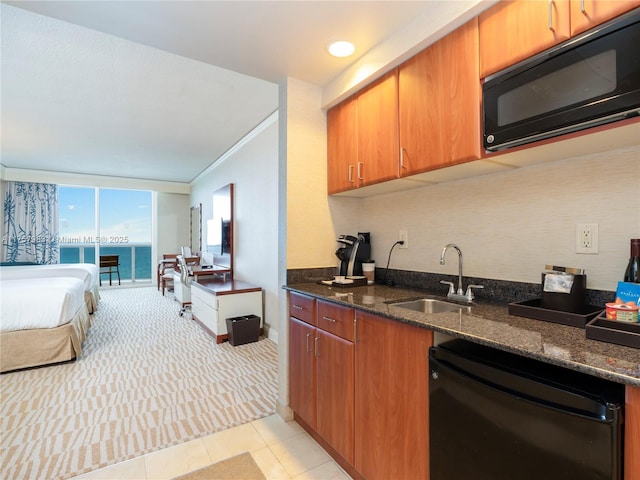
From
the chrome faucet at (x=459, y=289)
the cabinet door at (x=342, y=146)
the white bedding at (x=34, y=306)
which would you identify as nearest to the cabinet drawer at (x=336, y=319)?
the chrome faucet at (x=459, y=289)

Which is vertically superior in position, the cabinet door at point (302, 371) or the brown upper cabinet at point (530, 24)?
the brown upper cabinet at point (530, 24)

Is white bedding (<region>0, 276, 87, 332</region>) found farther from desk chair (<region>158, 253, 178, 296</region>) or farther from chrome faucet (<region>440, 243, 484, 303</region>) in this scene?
desk chair (<region>158, 253, 178, 296</region>)

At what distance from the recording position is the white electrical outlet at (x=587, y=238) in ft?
4.43

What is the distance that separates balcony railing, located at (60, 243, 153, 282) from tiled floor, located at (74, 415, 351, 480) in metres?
7.17

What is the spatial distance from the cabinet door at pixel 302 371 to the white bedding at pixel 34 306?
2.48 metres

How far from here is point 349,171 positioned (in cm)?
213

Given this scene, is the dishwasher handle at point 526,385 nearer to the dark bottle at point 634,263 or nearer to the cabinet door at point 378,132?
the dark bottle at point 634,263

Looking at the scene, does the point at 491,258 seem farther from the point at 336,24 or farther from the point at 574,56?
the point at 336,24

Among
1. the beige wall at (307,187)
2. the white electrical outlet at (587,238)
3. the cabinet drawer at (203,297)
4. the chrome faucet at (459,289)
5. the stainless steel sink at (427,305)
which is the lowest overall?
the cabinet drawer at (203,297)

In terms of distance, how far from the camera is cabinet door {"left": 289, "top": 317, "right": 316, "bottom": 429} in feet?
6.28

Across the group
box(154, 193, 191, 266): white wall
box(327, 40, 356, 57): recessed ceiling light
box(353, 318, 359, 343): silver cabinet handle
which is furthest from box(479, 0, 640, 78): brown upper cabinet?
box(154, 193, 191, 266): white wall

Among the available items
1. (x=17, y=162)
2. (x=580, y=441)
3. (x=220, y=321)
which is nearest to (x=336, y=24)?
(x=580, y=441)

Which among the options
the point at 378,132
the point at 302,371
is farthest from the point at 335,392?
the point at 378,132

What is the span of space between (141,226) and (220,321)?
5696 mm
